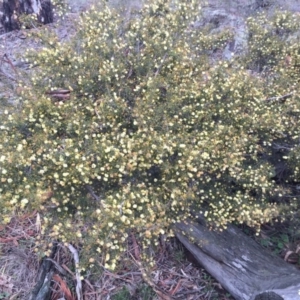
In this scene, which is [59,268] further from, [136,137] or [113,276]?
[136,137]

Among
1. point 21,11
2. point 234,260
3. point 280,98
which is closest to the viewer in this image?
point 234,260

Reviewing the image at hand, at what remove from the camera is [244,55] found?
6016 mm

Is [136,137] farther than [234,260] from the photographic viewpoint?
No

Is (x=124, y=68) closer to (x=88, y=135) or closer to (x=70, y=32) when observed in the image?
(x=88, y=135)

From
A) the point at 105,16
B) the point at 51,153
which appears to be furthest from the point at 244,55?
the point at 51,153

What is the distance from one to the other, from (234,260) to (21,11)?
6534 millimetres

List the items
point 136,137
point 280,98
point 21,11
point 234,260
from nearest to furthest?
point 136,137 < point 234,260 < point 280,98 < point 21,11

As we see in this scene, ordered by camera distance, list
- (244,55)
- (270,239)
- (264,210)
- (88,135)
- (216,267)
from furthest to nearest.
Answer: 1. (244,55)
2. (270,239)
3. (216,267)
4. (264,210)
5. (88,135)

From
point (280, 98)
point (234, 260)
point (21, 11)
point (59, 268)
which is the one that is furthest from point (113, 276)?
point (21, 11)

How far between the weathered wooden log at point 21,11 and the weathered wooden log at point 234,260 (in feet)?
19.1

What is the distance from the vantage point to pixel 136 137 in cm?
372

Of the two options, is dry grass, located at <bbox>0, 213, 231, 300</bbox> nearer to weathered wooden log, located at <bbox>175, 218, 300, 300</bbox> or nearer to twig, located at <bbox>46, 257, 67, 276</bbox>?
twig, located at <bbox>46, 257, 67, 276</bbox>

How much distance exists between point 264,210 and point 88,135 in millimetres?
2245

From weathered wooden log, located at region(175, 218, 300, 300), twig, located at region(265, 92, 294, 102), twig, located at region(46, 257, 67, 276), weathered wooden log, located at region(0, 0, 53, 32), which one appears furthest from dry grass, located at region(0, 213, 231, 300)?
weathered wooden log, located at region(0, 0, 53, 32)
